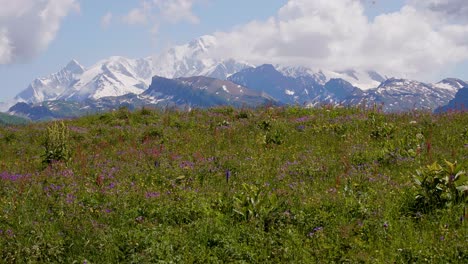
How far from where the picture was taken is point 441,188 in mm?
7738

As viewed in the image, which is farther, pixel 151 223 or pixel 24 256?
pixel 151 223

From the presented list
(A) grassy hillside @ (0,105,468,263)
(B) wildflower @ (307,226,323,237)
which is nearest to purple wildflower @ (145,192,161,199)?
(A) grassy hillside @ (0,105,468,263)

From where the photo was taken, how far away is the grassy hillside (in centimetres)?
674

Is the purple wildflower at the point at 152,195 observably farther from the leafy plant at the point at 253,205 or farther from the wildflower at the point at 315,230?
the wildflower at the point at 315,230

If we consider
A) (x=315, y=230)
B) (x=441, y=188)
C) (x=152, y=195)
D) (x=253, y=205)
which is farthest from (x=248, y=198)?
(x=441, y=188)

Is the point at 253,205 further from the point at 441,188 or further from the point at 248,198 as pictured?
the point at 441,188

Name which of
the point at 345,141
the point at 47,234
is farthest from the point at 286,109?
the point at 47,234

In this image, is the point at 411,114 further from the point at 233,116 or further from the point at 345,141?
the point at 233,116

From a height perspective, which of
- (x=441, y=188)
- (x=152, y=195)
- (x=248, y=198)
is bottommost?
(x=152, y=195)

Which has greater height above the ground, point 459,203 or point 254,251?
point 459,203

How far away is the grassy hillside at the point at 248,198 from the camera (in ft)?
22.1

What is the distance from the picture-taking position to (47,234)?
282 inches

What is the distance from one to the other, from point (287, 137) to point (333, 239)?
28.6 ft

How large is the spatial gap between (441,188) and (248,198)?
12.0ft
